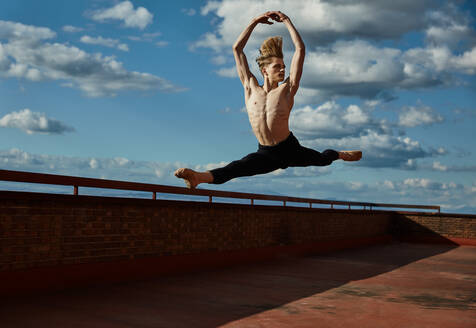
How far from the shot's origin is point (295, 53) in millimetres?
4418

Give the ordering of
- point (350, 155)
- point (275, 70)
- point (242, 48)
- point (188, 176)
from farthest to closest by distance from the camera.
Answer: point (350, 155) < point (242, 48) < point (275, 70) < point (188, 176)

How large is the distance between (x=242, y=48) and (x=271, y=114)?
81 centimetres

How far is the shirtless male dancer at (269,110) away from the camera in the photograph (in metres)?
4.10

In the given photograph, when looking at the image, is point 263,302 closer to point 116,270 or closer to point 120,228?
point 116,270

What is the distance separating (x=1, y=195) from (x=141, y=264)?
2808mm

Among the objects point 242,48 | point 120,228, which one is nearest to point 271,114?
point 242,48

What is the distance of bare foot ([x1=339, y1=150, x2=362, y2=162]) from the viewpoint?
4973 mm

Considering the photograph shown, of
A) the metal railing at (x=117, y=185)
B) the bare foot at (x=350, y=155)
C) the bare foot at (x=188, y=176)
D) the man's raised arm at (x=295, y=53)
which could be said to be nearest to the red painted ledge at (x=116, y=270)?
the metal railing at (x=117, y=185)

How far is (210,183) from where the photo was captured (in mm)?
4008

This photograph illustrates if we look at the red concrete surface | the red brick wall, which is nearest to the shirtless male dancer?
the red concrete surface

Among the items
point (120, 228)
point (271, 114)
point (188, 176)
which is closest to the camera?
point (188, 176)

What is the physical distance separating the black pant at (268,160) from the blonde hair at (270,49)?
716 millimetres

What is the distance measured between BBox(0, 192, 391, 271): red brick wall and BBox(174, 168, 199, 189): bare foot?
12.3 feet

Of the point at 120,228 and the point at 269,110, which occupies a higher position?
the point at 269,110
